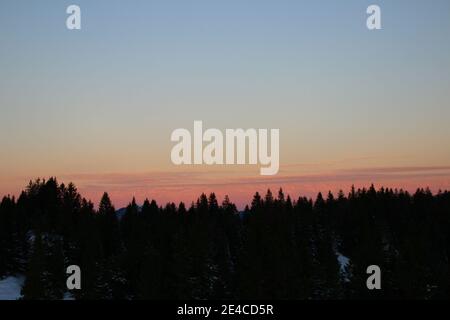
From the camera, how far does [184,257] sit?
68500 mm

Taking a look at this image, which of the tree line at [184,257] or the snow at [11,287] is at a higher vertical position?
the tree line at [184,257]

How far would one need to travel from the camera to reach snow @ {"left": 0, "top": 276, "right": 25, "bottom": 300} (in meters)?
70.1

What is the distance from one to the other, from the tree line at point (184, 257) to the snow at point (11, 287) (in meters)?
1.63

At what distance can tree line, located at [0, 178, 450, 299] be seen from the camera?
67.1 metres

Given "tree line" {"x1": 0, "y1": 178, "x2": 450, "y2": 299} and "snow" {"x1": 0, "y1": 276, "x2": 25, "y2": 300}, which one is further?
"snow" {"x1": 0, "y1": 276, "x2": 25, "y2": 300}

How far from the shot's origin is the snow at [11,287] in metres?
70.1

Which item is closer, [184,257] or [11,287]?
[184,257]

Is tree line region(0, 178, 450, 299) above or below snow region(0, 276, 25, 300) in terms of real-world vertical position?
above

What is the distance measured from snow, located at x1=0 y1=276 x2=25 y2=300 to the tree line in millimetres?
1630

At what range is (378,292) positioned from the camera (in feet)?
226

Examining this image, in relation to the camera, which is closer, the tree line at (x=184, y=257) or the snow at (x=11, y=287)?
the tree line at (x=184, y=257)

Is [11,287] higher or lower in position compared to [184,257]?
lower

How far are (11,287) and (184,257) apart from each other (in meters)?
28.1

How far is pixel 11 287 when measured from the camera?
75062 mm
